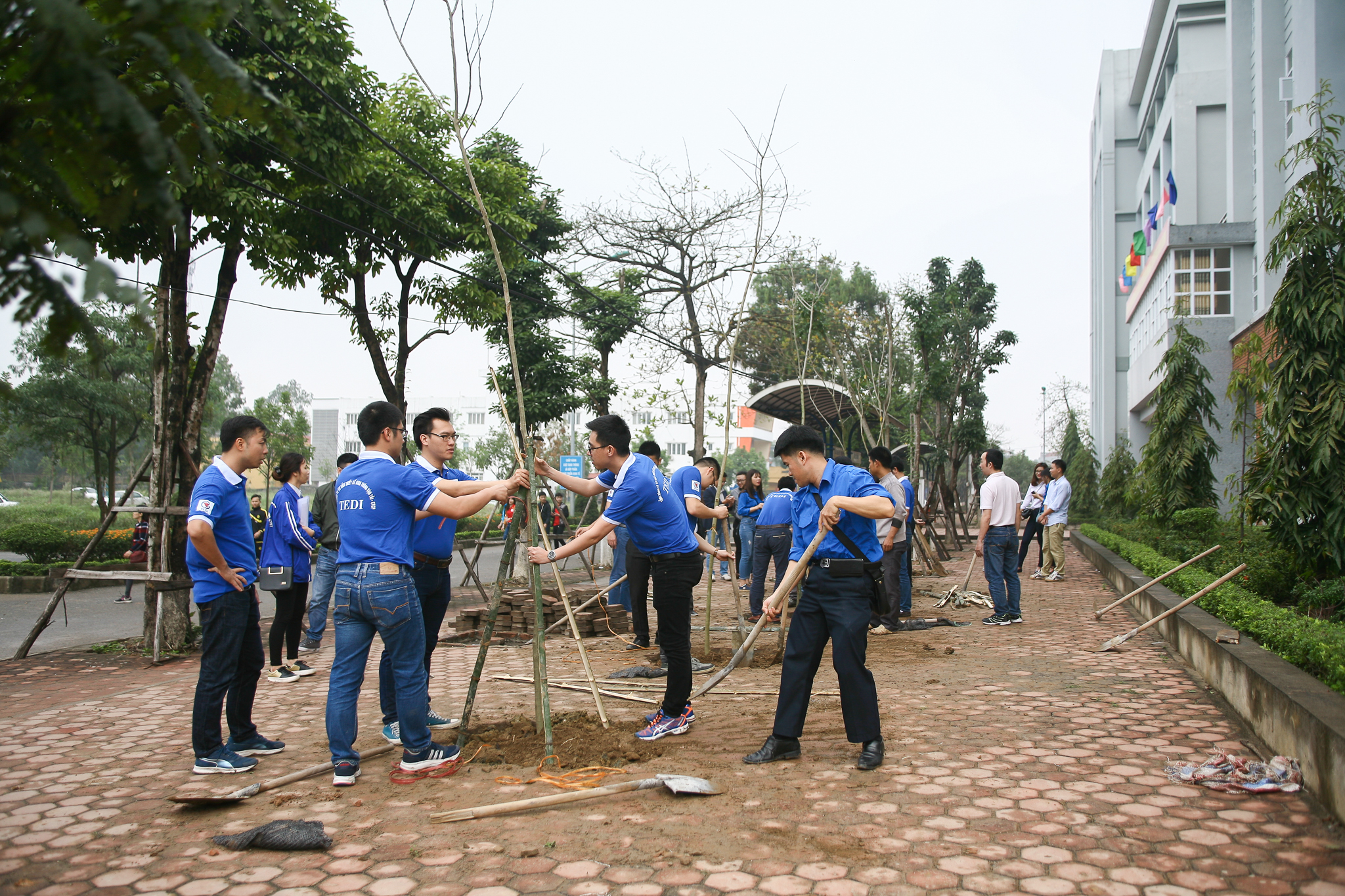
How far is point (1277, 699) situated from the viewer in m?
4.17

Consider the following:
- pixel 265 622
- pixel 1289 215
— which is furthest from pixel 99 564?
pixel 1289 215

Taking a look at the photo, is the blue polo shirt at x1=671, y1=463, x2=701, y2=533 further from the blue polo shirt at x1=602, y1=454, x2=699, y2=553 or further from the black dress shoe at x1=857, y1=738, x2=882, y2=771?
the black dress shoe at x1=857, y1=738, x2=882, y2=771

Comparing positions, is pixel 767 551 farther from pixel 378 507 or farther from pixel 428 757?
pixel 378 507

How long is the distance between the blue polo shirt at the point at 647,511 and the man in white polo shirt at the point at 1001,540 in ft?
16.4

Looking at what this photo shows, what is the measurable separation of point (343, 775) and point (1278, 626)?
212 inches

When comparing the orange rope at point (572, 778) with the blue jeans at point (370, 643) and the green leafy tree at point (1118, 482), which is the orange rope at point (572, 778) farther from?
the green leafy tree at point (1118, 482)

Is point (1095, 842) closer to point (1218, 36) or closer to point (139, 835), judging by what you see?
point (139, 835)

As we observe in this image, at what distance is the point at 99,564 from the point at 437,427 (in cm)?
1329

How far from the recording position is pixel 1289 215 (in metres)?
7.93

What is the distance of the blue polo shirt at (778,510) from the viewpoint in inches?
347

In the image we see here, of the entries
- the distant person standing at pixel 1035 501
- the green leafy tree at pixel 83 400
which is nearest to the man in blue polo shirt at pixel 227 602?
the distant person standing at pixel 1035 501

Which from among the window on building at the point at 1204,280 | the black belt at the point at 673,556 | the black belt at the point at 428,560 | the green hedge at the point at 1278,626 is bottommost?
the green hedge at the point at 1278,626

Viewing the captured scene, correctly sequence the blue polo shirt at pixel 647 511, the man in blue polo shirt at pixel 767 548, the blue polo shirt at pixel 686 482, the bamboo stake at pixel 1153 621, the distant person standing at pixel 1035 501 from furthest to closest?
the distant person standing at pixel 1035 501, the man in blue polo shirt at pixel 767 548, the blue polo shirt at pixel 686 482, the bamboo stake at pixel 1153 621, the blue polo shirt at pixel 647 511

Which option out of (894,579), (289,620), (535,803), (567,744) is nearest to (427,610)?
(567,744)
